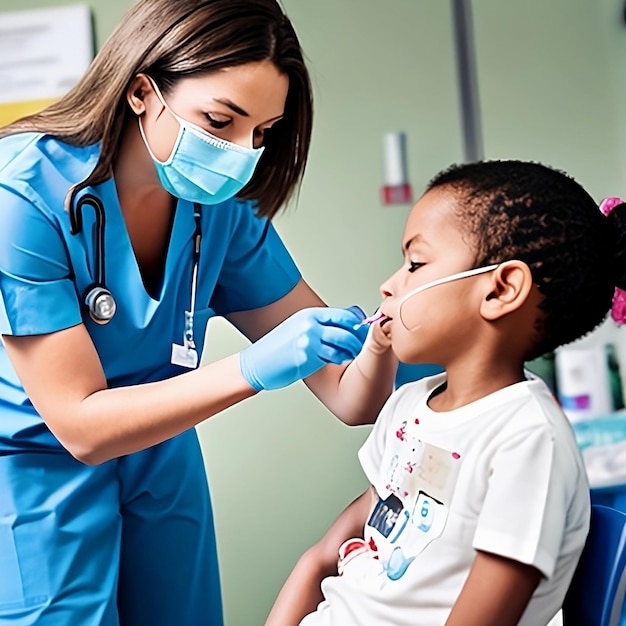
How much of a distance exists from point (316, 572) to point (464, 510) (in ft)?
1.35

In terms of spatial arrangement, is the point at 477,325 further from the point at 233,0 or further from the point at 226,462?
the point at 226,462

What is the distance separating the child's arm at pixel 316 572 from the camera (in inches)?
53.1

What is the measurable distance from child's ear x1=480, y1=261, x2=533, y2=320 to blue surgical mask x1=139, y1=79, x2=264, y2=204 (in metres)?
0.44

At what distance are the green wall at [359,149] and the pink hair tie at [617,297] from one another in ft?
2.76

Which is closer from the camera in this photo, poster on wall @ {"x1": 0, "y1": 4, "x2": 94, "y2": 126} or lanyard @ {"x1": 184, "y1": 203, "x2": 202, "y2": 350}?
lanyard @ {"x1": 184, "y1": 203, "x2": 202, "y2": 350}

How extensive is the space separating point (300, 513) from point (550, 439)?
3.66 ft

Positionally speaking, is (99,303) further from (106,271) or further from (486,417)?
(486,417)

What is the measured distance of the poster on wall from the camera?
2.09m

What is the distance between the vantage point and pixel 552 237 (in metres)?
1.09

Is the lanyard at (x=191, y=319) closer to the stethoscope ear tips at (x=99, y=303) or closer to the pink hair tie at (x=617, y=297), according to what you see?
the stethoscope ear tips at (x=99, y=303)

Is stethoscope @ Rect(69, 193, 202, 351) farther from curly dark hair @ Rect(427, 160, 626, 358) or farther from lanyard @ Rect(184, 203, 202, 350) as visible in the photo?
curly dark hair @ Rect(427, 160, 626, 358)

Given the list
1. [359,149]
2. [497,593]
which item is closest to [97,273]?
[497,593]

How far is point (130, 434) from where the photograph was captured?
1.22 m

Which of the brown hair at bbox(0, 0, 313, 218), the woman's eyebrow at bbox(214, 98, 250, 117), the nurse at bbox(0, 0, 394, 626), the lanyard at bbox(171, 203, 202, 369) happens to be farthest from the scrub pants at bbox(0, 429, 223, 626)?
the woman's eyebrow at bbox(214, 98, 250, 117)
